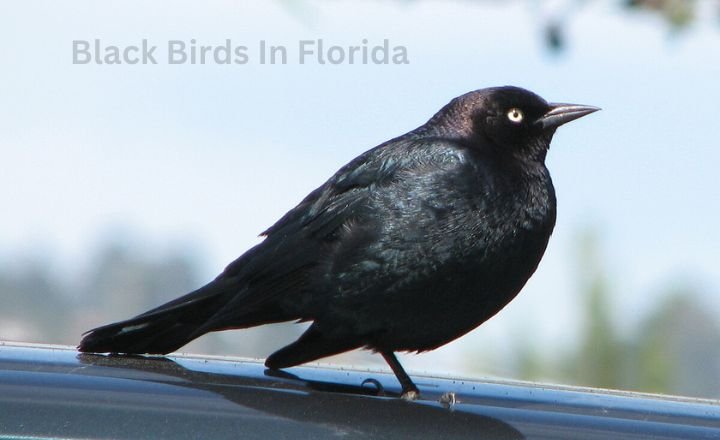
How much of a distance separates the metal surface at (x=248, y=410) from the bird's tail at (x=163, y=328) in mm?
717

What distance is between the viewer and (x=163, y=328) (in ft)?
11.4

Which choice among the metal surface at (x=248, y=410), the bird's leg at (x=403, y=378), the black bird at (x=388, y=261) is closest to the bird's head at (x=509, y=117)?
the black bird at (x=388, y=261)

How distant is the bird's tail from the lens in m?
3.30

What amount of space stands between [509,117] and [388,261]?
935 millimetres

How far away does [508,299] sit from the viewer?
369 cm

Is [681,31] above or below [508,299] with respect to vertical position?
above

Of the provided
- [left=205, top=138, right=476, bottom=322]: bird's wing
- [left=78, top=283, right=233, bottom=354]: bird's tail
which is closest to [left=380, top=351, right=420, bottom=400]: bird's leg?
[left=205, top=138, right=476, bottom=322]: bird's wing

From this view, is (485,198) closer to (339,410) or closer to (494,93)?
(494,93)

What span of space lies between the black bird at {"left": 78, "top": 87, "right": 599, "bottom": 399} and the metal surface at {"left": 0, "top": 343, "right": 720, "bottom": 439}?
3.05 feet

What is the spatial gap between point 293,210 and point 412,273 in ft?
1.75

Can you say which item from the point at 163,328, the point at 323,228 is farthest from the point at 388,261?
the point at 163,328

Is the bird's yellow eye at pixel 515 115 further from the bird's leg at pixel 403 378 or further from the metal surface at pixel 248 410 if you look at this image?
the metal surface at pixel 248 410

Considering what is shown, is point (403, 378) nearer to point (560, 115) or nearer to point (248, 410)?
point (248, 410)

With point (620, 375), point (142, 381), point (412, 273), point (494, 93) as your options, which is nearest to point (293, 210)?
point (412, 273)
